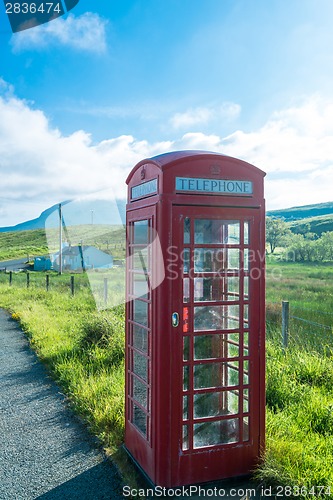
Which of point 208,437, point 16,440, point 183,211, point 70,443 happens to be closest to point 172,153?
point 183,211

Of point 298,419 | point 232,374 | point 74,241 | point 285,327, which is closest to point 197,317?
point 232,374

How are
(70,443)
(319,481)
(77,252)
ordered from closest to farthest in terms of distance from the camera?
(319,481) < (70,443) < (77,252)

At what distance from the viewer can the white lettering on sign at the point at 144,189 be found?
3834mm

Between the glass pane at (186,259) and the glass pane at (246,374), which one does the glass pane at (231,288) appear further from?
the glass pane at (246,374)

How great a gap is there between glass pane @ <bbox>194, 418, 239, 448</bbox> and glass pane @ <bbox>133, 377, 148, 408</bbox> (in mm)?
476

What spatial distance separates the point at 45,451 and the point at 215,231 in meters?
2.74

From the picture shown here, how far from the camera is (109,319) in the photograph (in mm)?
8664

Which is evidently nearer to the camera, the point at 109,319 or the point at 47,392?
the point at 47,392

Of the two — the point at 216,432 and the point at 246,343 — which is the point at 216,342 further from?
the point at 216,432

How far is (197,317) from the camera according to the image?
3844 mm

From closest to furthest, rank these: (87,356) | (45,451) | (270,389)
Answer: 1. (45,451)
2. (270,389)
3. (87,356)

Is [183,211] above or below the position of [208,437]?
above

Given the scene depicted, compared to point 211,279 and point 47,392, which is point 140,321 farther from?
point 47,392

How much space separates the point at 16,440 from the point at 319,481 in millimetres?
3059
